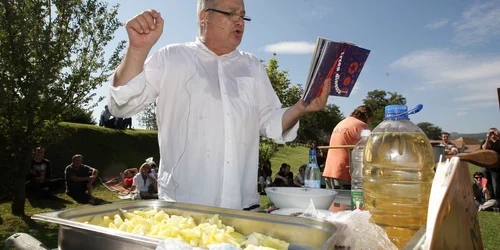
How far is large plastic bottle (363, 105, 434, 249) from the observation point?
1.24m

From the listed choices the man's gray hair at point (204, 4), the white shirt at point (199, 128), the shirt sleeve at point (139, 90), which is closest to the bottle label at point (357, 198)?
the white shirt at point (199, 128)

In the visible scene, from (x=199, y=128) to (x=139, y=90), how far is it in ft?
1.52

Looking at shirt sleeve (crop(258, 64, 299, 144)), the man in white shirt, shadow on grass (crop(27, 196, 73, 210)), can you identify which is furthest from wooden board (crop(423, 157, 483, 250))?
shadow on grass (crop(27, 196, 73, 210))

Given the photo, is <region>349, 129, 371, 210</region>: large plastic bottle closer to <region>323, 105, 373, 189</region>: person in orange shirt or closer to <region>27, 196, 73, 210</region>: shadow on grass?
<region>323, 105, 373, 189</region>: person in orange shirt

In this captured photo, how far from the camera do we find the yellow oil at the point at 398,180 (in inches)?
48.6

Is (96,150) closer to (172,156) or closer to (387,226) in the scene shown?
(172,156)

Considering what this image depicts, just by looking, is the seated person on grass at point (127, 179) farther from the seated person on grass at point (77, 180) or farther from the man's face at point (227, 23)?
the man's face at point (227, 23)

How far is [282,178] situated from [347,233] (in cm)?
1286

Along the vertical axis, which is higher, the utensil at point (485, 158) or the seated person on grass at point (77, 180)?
the utensil at point (485, 158)

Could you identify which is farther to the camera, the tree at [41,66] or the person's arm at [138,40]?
the tree at [41,66]

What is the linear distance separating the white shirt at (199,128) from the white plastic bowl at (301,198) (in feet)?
1.40

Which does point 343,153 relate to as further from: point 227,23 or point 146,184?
point 146,184

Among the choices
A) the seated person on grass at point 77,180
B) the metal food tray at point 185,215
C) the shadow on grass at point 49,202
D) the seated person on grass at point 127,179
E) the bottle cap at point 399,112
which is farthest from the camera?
the seated person on grass at point 127,179

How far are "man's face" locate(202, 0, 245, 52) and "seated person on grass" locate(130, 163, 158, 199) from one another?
10.1 m
